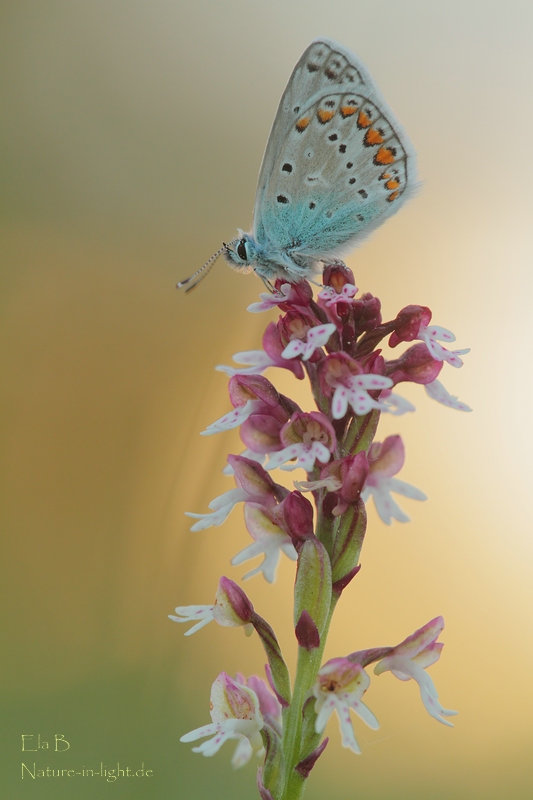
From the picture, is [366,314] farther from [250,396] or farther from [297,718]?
[297,718]

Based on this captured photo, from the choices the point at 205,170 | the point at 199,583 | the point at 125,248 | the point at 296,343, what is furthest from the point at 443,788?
the point at 205,170

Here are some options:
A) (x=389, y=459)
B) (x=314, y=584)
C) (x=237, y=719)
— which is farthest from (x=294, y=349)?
(x=237, y=719)

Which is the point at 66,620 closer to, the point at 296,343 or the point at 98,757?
the point at 98,757

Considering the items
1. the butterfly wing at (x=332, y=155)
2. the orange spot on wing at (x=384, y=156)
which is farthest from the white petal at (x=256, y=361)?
the orange spot on wing at (x=384, y=156)

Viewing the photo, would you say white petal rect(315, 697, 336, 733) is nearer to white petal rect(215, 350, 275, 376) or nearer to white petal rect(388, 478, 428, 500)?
white petal rect(388, 478, 428, 500)

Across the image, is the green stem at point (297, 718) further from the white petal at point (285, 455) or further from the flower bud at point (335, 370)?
the flower bud at point (335, 370)

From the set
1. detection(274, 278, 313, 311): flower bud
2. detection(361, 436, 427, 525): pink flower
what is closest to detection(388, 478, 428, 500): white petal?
detection(361, 436, 427, 525): pink flower
